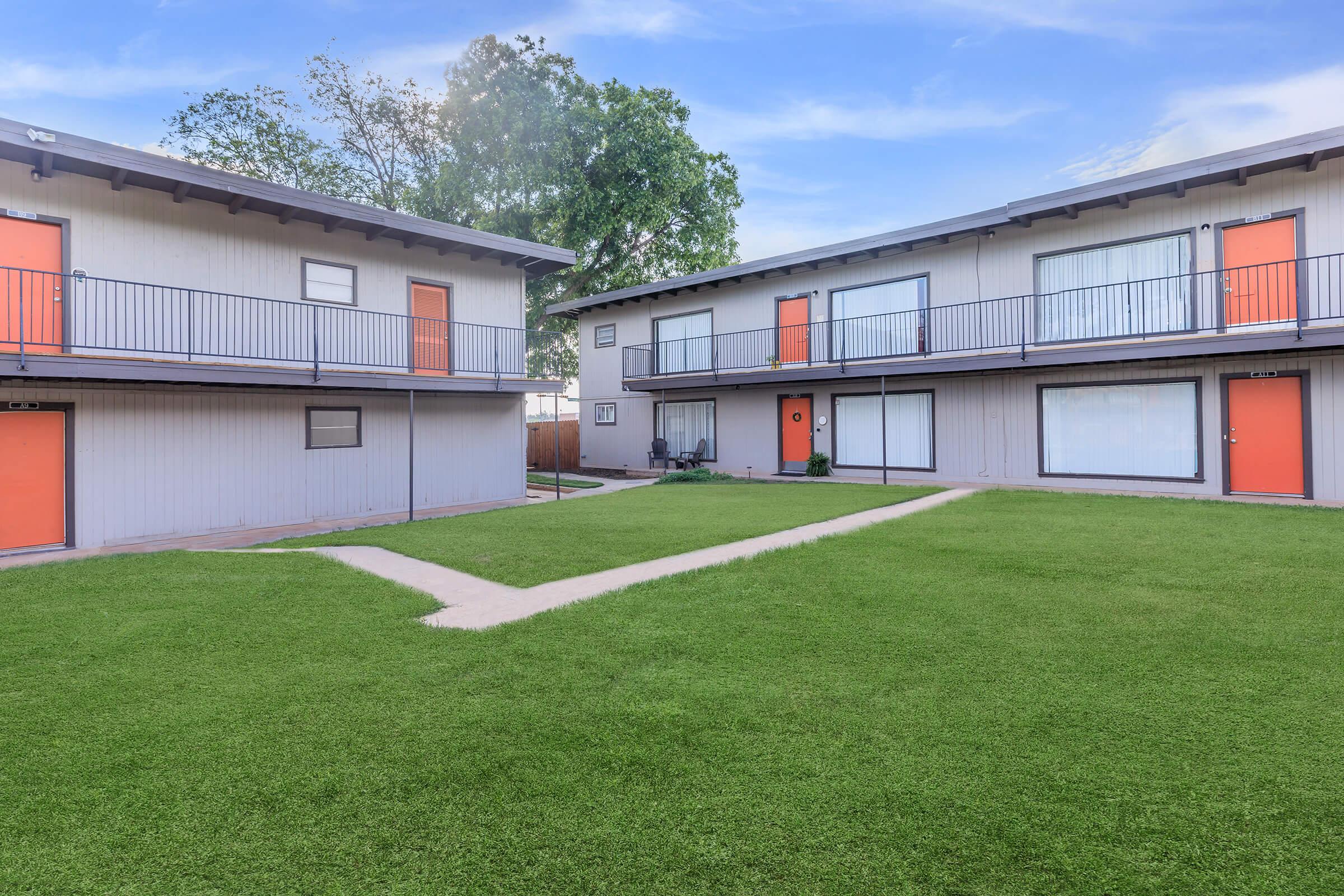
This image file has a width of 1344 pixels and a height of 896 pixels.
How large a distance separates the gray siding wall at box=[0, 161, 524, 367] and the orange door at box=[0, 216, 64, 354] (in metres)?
0.21

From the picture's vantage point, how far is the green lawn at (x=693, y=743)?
7.60ft

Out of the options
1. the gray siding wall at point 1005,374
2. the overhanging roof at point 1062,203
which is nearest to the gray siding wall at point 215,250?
the overhanging roof at point 1062,203

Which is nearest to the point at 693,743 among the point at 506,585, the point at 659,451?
the point at 506,585

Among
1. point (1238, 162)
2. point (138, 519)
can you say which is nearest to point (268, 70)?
point (138, 519)

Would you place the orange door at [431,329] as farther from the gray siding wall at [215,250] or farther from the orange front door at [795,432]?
the orange front door at [795,432]

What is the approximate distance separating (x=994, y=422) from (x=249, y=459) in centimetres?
1496

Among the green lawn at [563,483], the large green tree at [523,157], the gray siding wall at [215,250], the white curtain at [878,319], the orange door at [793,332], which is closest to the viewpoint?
A: the gray siding wall at [215,250]

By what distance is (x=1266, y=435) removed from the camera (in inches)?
472

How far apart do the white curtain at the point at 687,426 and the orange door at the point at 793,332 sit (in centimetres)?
311

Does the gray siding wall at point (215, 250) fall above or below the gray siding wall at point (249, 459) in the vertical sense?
above

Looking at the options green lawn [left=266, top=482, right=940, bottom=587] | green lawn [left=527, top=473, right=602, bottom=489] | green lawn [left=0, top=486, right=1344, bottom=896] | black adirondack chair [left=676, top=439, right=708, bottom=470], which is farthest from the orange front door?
green lawn [left=0, top=486, right=1344, bottom=896]

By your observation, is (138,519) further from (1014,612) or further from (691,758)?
(1014,612)

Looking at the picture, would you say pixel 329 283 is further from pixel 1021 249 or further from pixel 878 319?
pixel 1021 249

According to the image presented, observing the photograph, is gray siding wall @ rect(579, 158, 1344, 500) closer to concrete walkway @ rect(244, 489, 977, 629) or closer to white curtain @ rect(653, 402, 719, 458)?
white curtain @ rect(653, 402, 719, 458)
